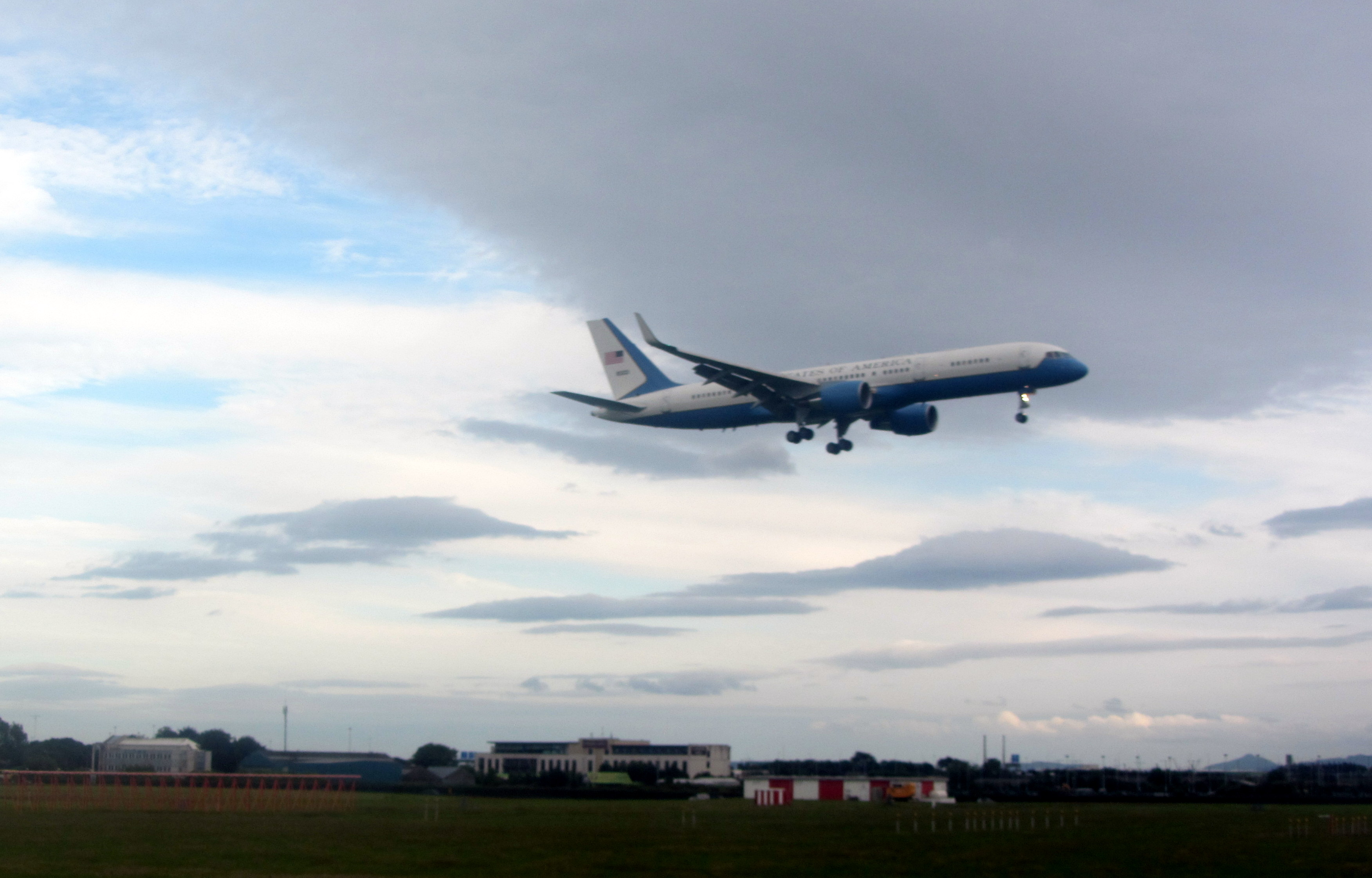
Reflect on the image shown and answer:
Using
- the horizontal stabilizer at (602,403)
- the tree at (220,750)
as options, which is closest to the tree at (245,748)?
the tree at (220,750)

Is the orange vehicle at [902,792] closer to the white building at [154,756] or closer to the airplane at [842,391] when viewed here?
the airplane at [842,391]

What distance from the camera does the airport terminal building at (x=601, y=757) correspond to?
14875 cm

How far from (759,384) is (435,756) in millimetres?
94634

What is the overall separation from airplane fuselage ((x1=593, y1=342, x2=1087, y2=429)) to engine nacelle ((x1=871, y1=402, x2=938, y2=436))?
181 centimetres

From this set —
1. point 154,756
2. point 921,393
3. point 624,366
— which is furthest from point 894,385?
point 154,756

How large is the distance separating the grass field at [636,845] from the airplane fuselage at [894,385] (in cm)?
2144

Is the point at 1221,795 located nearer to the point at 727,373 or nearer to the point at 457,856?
the point at 727,373

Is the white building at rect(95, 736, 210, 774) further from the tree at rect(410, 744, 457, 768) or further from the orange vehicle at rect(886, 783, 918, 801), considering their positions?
the orange vehicle at rect(886, 783, 918, 801)

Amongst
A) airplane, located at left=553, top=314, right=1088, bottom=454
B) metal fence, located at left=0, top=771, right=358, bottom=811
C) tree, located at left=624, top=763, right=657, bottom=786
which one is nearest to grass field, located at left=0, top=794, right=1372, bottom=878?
→ metal fence, located at left=0, top=771, right=358, bottom=811

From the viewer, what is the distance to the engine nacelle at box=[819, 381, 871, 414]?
61188mm

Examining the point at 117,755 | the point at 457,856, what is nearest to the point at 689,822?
the point at 457,856

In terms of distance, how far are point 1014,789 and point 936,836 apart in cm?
7275

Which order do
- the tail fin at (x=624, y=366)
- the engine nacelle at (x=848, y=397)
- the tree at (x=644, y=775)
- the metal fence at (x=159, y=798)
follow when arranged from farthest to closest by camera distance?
the tree at (x=644, y=775)
the tail fin at (x=624, y=366)
the metal fence at (x=159, y=798)
the engine nacelle at (x=848, y=397)

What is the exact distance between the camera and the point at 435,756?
14100cm
